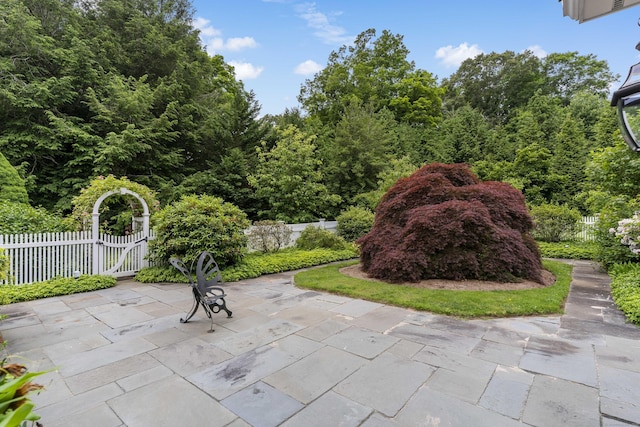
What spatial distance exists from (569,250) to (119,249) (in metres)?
12.3

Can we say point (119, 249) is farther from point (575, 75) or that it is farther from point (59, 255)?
point (575, 75)

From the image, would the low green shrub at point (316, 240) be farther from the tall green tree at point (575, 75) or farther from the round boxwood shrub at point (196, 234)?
the tall green tree at point (575, 75)

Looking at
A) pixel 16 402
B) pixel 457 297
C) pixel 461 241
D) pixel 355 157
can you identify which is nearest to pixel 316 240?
pixel 461 241

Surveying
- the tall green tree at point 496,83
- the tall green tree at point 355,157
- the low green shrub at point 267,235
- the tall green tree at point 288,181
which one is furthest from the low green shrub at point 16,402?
the tall green tree at point 496,83

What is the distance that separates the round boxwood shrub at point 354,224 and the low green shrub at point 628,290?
6672mm

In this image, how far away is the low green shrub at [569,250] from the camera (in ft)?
30.2

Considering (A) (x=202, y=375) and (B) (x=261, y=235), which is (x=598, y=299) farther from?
(B) (x=261, y=235)

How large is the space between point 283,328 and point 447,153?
680 inches

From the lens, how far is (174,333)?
3.71 meters

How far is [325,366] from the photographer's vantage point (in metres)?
2.88

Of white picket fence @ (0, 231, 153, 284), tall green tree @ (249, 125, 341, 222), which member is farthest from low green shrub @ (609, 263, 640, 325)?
tall green tree @ (249, 125, 341, 222)

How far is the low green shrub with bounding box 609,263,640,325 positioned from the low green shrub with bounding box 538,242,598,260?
8.99ft

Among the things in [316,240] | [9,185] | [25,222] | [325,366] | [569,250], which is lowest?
[325,366]

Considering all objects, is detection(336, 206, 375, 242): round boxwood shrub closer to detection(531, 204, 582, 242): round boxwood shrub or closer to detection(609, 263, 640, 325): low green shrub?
detection(531, 204, 582, 242): round boxwood shrub
